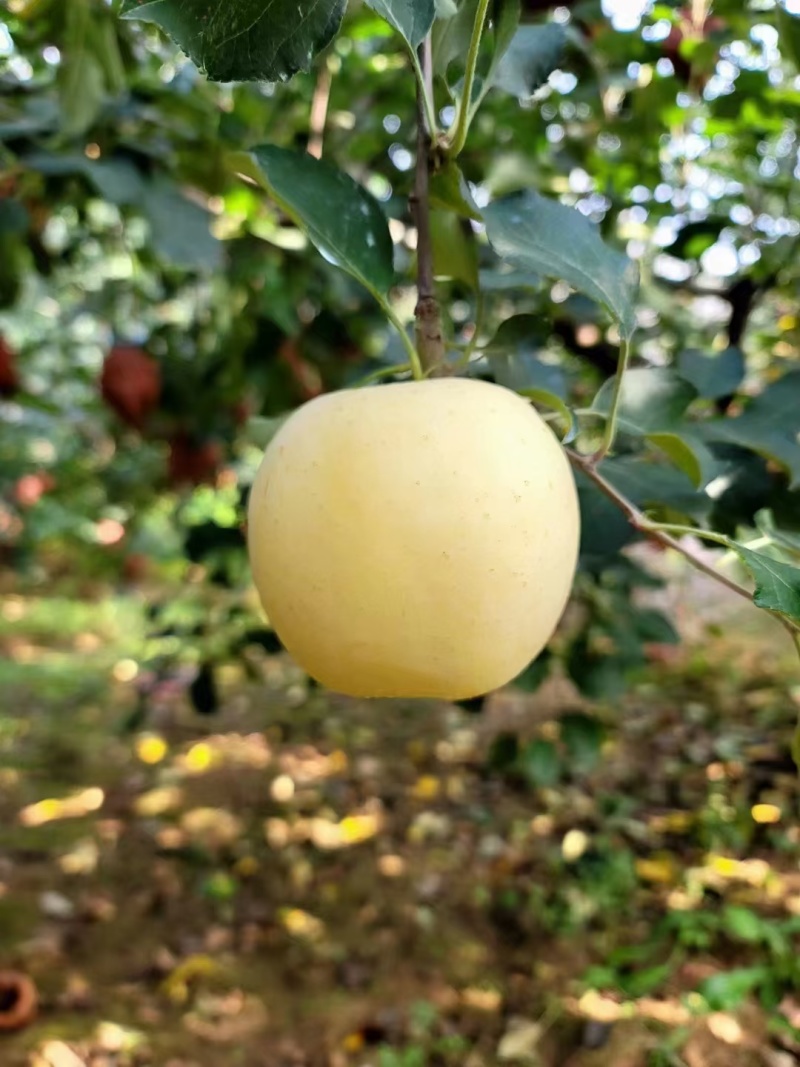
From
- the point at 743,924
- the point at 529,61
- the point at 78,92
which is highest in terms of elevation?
the point at 529,61

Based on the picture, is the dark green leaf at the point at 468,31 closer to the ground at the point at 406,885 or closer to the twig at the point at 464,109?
the twig at the point at 464,109

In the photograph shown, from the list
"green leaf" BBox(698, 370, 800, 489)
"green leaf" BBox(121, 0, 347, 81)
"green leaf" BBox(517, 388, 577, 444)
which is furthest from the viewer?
"green leaf" BBox(698, 370, 800, 489)

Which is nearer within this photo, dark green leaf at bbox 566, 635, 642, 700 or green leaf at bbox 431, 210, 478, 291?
green leaf at bbox 431, 210, 478, 291

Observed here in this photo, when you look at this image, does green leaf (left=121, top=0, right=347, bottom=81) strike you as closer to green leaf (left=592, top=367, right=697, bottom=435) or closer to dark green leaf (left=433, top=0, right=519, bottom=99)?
dark green leaf (left=433, top=0, right=519, bottom=99)

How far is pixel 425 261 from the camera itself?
1.77 ft

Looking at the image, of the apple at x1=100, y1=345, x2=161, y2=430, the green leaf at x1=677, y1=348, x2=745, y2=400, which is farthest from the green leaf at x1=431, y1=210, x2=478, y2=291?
the apple at x1=100, y1=345, x2=161, y2=430

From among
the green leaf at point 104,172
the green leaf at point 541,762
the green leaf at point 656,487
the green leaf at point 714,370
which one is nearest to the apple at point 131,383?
the green leaf at point 104,172

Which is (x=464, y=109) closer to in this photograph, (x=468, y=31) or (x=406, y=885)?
(x=468, y=31)

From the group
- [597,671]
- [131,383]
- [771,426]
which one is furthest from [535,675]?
[131,383]

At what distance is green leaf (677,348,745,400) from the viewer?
37.0 inches

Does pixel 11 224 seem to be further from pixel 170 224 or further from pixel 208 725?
pixel 208 725

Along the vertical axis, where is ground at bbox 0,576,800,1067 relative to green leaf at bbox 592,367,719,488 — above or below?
below

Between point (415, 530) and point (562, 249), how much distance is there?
189 millimetres

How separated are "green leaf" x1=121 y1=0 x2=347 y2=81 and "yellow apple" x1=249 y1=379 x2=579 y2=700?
172mm
